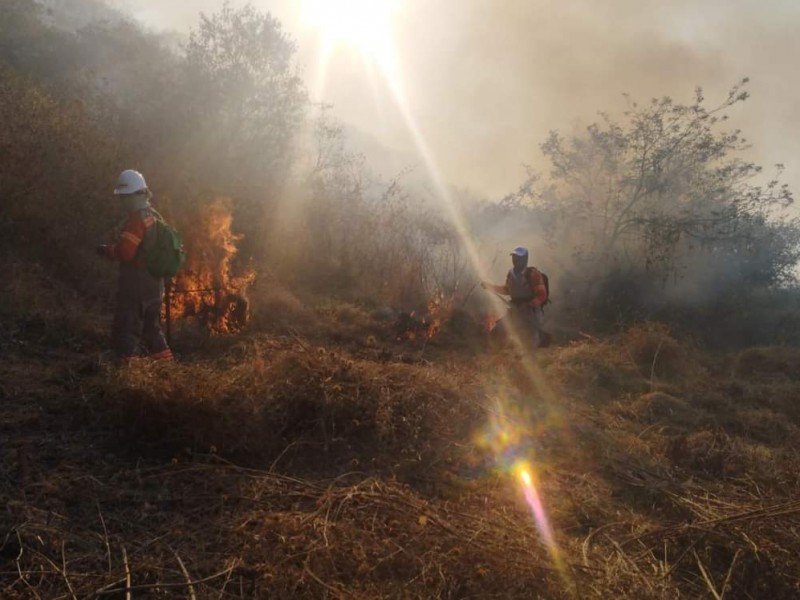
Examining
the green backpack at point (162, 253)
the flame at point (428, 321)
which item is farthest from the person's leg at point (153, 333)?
the flame at point (428, 321)

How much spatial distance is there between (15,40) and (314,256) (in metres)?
9.19

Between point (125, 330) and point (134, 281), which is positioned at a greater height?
point (134, 281)

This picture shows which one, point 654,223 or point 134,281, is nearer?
point 134,281

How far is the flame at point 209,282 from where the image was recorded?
7.81 metres

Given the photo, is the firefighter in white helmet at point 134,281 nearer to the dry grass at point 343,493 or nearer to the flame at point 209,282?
the dry grass at point 343,493

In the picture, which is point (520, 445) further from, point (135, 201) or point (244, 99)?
point (244, 99)

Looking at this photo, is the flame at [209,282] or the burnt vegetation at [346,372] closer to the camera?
the burnt vegetation at [346,372]

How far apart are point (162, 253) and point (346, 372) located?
1902mm

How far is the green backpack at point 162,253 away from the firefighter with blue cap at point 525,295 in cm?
409

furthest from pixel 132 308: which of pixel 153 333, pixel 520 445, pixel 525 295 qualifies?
pixel 525 295

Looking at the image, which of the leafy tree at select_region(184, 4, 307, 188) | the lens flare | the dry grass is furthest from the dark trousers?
the leafy tree at select_region(184, 4, 307, 188)

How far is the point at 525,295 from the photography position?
754cm

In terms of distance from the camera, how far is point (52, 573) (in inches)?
97.2

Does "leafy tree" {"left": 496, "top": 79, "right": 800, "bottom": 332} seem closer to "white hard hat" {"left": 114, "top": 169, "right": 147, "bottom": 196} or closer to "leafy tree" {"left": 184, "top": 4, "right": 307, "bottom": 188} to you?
"leafy tree" {"left": 184, "top": 4, "right": 307, "bottom": 188}
